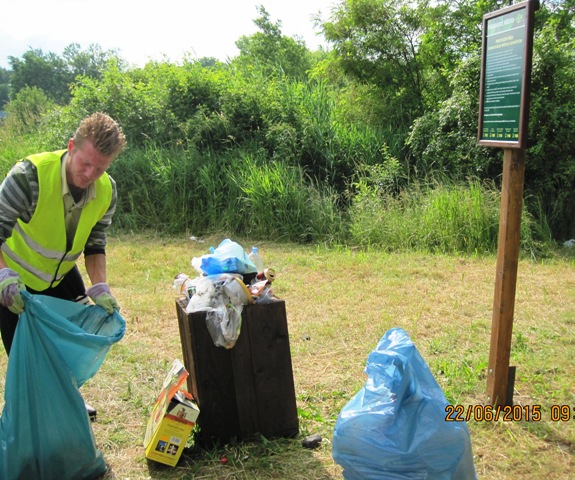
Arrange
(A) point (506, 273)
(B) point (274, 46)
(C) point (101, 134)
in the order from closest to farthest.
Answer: (C) point (101, 134) → (A) point (506, 273) → (B) point (274, 46)

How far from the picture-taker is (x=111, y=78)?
10367 millimetres

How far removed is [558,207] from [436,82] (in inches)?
140

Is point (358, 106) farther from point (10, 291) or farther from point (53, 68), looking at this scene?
point (53, 68)

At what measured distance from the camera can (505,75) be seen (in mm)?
2846

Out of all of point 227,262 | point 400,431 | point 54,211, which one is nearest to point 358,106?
point 227,262

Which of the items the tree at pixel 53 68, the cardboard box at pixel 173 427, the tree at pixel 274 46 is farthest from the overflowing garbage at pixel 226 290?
the tree at pixel 53 68

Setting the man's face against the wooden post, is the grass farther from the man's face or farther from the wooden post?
the man's face

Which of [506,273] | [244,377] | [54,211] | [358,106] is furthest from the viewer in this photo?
[358,106]

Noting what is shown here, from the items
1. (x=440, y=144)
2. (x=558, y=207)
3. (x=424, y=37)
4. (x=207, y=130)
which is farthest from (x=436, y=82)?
(x=207, y=130)

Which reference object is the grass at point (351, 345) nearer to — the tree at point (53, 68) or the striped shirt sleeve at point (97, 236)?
the striped shirt sleeve at point (97, 236)

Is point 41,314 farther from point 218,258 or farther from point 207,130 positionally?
point 207,130

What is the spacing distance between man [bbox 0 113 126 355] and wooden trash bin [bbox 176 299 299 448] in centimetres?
49

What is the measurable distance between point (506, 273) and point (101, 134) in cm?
215

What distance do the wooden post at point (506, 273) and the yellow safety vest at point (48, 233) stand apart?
2.05m
